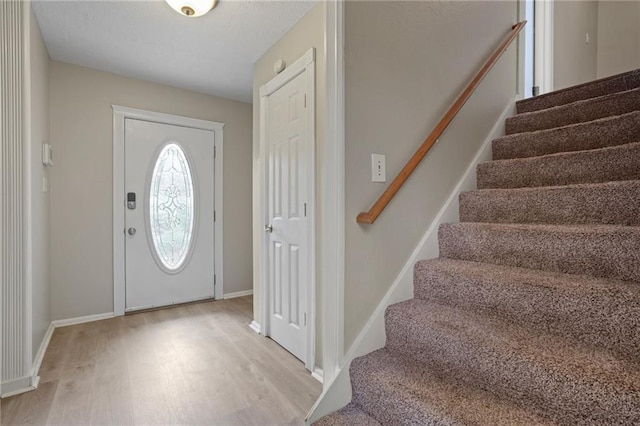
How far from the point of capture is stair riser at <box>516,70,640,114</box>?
2052 mm

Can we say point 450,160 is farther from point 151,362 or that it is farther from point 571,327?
point 151,362

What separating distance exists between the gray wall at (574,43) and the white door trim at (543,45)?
94 millimetres

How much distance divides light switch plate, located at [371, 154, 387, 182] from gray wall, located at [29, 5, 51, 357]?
81.2 inches

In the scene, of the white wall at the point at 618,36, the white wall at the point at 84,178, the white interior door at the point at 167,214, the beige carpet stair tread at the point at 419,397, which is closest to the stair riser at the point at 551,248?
the beige carpet stair tread at the point at 419,397

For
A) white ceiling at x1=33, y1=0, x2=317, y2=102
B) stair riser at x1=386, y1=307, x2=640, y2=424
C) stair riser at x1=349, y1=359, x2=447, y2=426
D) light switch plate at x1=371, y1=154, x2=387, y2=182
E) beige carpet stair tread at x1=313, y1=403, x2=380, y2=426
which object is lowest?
beige carpet stair tread at x1=313, y1=403, x2=380, y2=426

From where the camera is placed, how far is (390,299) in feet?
5.14

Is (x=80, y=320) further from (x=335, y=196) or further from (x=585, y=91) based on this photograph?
(x=585, y=91)

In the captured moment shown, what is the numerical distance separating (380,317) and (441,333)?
32 centimetres

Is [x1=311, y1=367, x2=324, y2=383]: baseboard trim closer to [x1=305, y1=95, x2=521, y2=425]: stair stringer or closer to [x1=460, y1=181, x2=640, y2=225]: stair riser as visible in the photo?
[x1=305, y1=95, x2=521, y2=425]: stair stringer

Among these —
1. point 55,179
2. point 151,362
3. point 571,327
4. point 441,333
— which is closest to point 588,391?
point 571,327

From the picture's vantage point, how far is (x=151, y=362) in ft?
7.24

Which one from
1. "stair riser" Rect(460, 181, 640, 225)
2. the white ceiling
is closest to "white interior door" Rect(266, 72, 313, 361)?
the white ceiling

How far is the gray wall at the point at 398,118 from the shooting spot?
147cm

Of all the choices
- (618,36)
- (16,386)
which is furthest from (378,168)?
(618,36)
